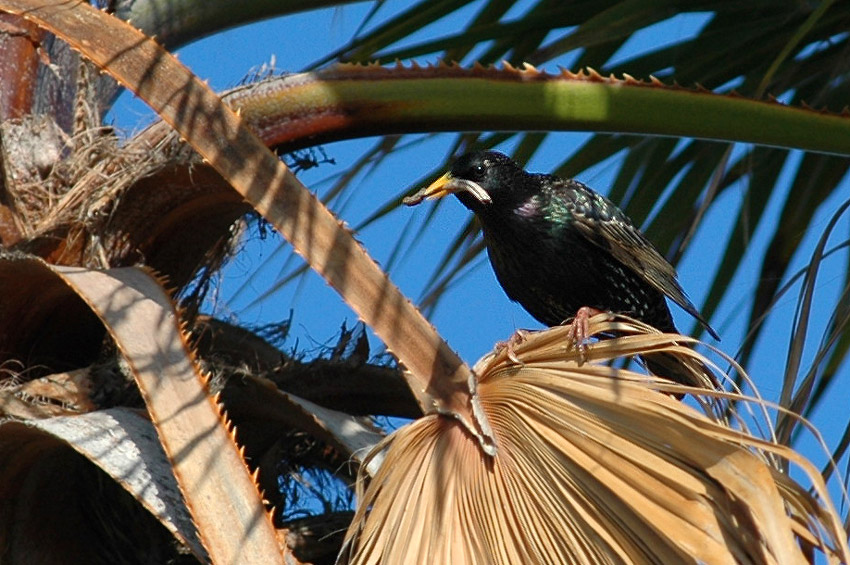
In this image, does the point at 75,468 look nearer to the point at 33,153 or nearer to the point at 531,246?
the point at 33,153

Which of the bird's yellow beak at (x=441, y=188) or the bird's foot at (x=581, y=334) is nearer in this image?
the bird's foot at (x=581, y=334)

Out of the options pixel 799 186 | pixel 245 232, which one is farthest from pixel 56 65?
pixel 799 186

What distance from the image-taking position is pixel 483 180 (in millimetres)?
3240

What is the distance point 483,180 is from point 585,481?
140cm

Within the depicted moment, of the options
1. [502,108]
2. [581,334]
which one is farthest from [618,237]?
[581,334]

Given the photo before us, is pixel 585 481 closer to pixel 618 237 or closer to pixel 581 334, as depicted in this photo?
pixel 581 334

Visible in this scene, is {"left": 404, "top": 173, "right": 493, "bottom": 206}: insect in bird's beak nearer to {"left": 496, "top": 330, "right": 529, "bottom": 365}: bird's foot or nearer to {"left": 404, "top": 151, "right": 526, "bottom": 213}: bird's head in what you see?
{"left": 404, "top": 151, "right": 526, "bottom": 213}: bird's head

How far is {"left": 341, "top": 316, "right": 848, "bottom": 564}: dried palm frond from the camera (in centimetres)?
176

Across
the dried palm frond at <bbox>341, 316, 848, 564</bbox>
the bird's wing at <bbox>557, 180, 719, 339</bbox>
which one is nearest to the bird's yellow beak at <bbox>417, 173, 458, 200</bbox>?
the bird's wing at <bbox>557, 180, 719, 339</bbox>

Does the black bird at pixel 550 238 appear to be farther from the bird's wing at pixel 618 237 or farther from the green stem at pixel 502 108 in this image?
the green stem at pixel 502 108

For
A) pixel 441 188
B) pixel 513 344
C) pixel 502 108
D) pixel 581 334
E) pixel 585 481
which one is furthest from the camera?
pixel 441 188

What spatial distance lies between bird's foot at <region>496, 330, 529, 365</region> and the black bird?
72cm

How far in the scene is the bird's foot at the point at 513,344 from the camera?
2189 mm

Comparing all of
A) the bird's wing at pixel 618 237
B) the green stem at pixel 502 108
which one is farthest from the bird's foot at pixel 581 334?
the bird's wing at pixel 618 237
